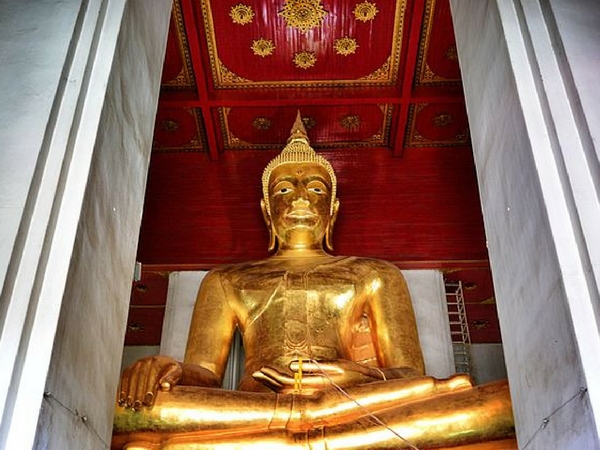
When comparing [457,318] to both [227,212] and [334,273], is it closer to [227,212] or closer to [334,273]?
[334,273]

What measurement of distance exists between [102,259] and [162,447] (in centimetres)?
95

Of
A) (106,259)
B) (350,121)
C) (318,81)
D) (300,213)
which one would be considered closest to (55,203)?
(106,259)

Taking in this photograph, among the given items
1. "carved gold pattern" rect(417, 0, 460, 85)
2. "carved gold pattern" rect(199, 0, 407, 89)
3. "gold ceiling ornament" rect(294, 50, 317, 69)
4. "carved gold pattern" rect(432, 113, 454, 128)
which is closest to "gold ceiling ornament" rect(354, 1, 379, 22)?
"carved gold pattern" rect(199, 0, 407, 89)

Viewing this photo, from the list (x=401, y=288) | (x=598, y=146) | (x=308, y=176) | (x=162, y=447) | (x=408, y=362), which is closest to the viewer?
(x=598, y=146)

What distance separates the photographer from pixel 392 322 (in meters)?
3.52

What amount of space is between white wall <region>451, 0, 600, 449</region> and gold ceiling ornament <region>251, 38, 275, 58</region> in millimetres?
1912

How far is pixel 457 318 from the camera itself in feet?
14.1

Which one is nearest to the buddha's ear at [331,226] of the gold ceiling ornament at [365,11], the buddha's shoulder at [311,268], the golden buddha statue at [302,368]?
the golden buddha statue at [302,368]

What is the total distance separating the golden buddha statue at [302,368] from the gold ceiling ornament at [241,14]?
0.67 meters

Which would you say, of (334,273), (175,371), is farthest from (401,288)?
(175,371)

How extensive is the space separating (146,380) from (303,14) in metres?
2.19

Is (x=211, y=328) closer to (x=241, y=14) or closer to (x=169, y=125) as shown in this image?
(x=169, y=125)

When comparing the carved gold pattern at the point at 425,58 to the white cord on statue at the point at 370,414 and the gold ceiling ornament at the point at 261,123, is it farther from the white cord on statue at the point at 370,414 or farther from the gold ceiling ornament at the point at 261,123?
the white cord on statue at the point at 370,414

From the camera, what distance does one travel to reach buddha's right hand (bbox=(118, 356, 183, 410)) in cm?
249
